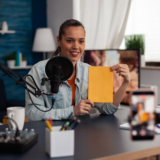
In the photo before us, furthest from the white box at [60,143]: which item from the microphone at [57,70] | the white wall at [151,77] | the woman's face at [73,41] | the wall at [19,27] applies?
the wall at [19,27]

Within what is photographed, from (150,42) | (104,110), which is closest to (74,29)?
(104,110)

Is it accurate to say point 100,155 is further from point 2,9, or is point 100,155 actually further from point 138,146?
point 2,9

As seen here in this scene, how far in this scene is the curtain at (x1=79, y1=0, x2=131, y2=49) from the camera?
3.25 meters

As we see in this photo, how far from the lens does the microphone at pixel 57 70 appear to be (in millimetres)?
969

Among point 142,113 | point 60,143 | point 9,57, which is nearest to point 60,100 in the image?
point 60,143

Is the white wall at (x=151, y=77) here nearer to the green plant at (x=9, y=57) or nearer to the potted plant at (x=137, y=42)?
the potted plant at (x=137, y=42)

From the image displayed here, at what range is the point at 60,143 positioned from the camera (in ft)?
2.65

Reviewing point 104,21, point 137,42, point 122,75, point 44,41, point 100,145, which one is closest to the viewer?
point 100,145

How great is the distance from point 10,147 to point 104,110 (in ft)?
2.56

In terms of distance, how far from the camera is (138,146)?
0.93m

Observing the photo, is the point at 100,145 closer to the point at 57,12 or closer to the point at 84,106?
the point at 84,106

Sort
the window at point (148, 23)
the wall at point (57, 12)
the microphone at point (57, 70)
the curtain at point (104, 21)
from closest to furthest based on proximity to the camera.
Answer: the microphone at point (57, 70)
the window at point (148, 23)
the curtain at point (104, 21)
the wall at point (57, 12)

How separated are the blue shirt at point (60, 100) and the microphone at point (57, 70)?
442 mm

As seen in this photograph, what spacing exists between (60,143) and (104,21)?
2.73m
